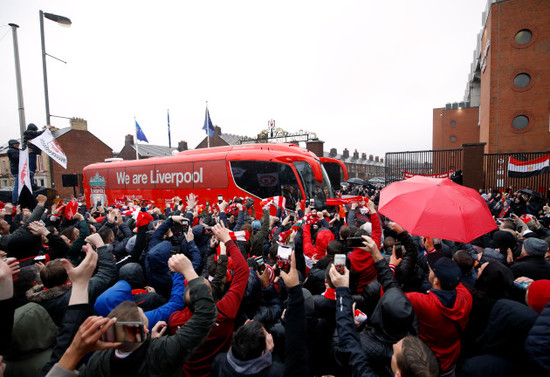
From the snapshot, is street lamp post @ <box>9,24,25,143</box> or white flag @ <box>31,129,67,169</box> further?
street lamp post @ <box>9,24,25,143</box>

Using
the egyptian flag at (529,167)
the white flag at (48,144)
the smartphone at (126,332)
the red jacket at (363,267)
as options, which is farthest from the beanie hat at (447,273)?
the egyptian flag at (529,167)

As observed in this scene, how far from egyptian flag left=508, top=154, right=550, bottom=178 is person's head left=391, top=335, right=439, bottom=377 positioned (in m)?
13.3

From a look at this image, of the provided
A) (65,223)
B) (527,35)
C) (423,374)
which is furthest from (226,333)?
(527,35)

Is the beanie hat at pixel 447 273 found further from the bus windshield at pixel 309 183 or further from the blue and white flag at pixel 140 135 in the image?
the blue and white flag at pixel 140 135

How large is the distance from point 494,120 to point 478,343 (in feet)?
66.3

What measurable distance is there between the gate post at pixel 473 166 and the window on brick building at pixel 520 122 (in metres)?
6.62

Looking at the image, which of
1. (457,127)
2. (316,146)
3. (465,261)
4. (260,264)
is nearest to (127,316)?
(260,264)

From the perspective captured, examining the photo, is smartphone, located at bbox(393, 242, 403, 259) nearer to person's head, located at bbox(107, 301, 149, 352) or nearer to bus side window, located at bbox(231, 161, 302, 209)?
person's head, located at bbox(107, 301, 149, 352)

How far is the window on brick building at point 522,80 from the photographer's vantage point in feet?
54.4

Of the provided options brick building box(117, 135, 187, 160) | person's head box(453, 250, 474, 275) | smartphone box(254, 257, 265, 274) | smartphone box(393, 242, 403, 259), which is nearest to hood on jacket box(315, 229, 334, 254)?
smartphone box(393, 242, 403, 259)

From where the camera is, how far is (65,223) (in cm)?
633

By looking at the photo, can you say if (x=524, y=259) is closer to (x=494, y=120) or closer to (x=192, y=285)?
(x=192, y=285)

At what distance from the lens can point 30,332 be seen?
204cm

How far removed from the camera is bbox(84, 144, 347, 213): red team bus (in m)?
9.99
